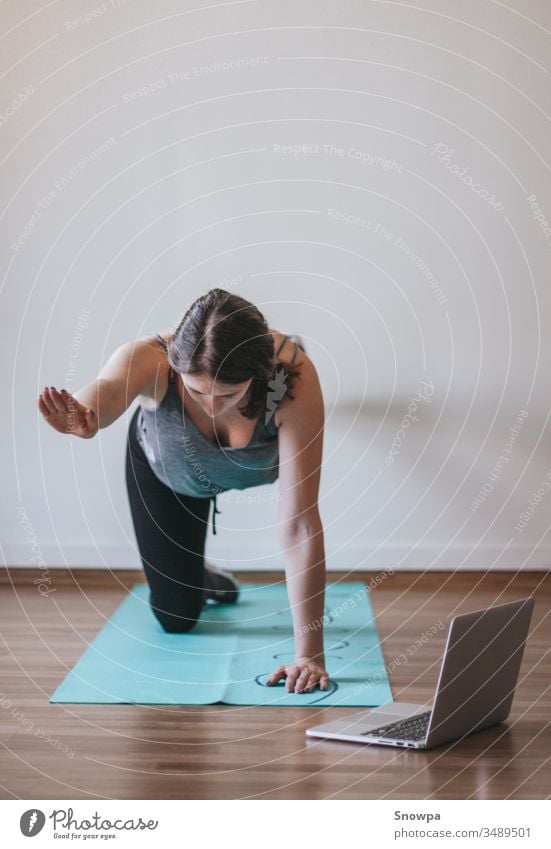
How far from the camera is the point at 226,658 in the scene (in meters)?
2.88

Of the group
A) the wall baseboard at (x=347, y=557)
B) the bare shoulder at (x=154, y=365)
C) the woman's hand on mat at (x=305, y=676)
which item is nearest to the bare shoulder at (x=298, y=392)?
the bare shoulder at (x=154, y=365)

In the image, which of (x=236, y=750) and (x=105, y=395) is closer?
(x=236, y=750)

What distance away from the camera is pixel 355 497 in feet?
12.7

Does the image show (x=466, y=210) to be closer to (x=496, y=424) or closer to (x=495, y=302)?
(x=495, y=302)

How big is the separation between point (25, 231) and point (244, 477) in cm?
142

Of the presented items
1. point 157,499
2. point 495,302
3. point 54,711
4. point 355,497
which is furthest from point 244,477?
point 495,302

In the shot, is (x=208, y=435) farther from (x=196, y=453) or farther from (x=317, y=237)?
(x=317, y=237)


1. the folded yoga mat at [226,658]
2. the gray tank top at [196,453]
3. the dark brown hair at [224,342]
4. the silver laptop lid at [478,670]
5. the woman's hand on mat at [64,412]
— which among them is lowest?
the folded yoga mat at [226,658]

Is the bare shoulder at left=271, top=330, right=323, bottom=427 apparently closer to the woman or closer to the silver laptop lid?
the woman

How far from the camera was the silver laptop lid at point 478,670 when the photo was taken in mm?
2062

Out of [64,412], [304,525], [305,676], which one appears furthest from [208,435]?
[64,412]

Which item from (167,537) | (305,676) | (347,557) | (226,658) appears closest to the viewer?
(305,676)

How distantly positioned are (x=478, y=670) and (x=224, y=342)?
31.8 inches

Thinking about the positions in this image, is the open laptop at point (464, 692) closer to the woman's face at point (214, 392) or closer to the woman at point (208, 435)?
the woman at point (208, 435)
